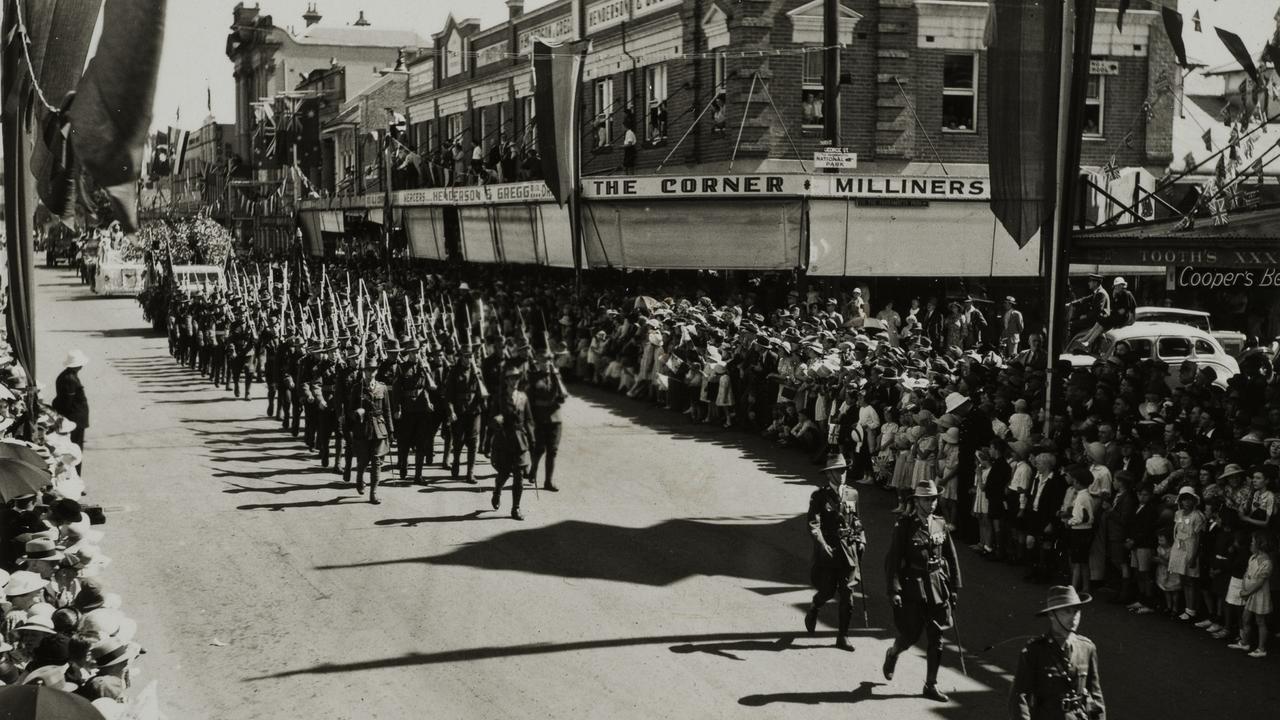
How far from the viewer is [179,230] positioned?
180ft

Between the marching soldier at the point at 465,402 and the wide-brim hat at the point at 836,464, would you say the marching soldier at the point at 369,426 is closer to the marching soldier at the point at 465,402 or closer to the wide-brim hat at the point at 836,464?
the marching soldier at the point at 465,402

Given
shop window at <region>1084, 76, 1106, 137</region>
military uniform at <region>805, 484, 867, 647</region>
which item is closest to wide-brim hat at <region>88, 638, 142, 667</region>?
military uniform at <region>805, 484, 867, 647</region>

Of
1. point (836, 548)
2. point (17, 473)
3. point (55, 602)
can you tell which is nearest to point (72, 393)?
point (17, 473)

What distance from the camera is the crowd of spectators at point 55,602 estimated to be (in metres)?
7.04

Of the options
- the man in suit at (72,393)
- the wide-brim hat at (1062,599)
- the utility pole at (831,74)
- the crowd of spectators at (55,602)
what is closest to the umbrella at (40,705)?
the crowd of spectators at (55,602)

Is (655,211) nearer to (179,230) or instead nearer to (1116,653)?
(1116,653)

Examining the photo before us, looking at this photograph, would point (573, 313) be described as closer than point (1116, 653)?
No

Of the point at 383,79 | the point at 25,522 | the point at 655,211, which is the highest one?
the point at 383,79

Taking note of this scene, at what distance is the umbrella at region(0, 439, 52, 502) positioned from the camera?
8336 mm

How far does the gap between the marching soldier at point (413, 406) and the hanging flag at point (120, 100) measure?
947 centimetres

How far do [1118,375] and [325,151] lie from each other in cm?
5368

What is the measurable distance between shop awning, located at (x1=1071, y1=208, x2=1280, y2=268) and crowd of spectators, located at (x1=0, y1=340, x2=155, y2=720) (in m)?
10.4

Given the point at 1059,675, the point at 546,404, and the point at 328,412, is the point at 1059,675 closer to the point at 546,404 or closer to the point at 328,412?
the point at 546,404

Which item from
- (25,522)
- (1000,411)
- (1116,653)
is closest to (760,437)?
(1000,411)
